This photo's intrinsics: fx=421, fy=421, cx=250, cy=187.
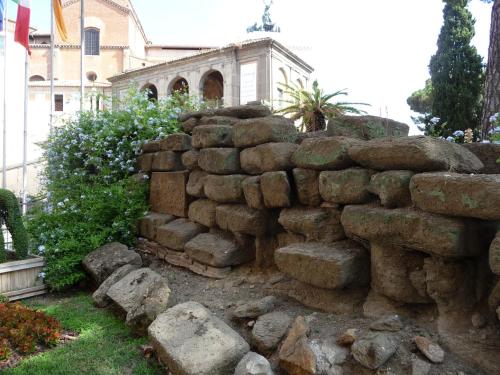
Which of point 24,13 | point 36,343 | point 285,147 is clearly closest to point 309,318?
point 285,147

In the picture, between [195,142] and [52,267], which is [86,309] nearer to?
[52,267]

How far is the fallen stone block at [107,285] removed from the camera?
12.9 ft

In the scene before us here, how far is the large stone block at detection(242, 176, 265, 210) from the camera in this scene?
3.56 m

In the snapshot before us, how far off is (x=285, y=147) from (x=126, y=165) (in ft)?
9.28

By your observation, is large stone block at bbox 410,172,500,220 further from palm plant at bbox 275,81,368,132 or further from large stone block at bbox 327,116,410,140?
palm plant at bbox 275,81,368,132

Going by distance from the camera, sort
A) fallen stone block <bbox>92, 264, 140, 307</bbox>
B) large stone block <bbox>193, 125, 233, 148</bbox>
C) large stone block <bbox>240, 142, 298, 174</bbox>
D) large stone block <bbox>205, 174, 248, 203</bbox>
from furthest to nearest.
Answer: large stone block <bbox>193, 125, 233, 148</bbox>
fallen stone block <bbox>92, 264, 140, 307</bbox>
large stone block <bbox>205, 174, 248, 203</bbox>
large stone block <bbox>240, 142, 298, 174</bbox>

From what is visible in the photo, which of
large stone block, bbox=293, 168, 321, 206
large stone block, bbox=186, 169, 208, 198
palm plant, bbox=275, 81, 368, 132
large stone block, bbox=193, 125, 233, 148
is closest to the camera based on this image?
large stone block, bbox=293, 168, 321, 206

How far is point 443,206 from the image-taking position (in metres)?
2.17

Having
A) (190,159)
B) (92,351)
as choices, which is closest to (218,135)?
(190,159)

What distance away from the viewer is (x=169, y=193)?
4.94m

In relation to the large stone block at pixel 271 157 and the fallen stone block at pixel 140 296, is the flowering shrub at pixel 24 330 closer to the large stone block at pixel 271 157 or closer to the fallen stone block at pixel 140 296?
the fallen stone block at pixel 140 296

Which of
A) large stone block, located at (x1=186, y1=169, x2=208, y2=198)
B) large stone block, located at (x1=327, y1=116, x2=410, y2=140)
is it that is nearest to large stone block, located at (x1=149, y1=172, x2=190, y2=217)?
large stone block, located at (x1=186, y1=169, x2=208, y2=198)

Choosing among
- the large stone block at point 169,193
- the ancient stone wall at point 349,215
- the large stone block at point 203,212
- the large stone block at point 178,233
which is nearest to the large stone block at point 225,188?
the ancient stone wall at point 349,215

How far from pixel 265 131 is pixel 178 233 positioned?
1.56 meters
